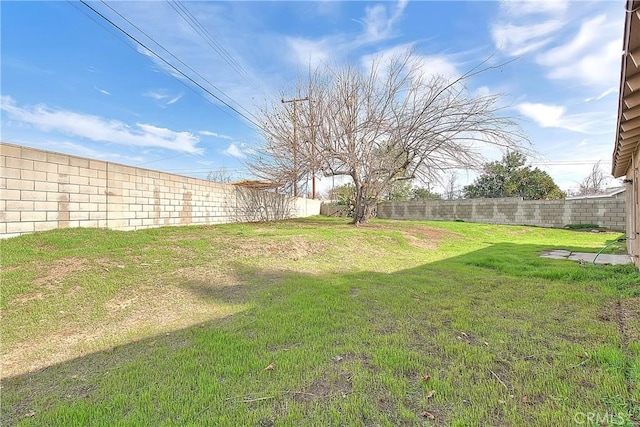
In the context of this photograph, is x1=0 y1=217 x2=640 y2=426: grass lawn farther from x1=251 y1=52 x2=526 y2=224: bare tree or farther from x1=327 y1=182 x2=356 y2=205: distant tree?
x1=327 y1=182 x2=356 y2=205: distant tree

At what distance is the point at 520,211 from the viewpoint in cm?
1644

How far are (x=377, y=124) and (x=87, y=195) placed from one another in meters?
8.79

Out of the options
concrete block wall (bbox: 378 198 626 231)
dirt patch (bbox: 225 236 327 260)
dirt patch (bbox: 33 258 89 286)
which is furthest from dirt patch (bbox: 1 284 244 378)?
concrete block wall (bbox: 378 198 626 231)

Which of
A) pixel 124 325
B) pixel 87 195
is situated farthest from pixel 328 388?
pixel 87 195

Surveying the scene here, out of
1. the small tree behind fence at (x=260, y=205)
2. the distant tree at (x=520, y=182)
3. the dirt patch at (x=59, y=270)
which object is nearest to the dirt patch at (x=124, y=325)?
the dirt patch at (x=59, y=270)

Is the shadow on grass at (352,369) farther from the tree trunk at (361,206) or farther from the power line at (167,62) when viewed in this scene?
the tree trunk at (361,206)

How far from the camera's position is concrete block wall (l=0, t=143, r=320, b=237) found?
15.8 ft

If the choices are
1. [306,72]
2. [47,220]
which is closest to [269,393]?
[47,220]

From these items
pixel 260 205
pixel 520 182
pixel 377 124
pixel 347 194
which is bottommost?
pixel 260 205

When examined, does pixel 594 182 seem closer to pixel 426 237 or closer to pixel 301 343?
pixel 426 237

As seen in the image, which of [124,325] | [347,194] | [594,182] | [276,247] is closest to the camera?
[124,325]

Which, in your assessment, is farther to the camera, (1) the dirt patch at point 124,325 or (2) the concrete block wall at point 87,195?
(2) the concrete block wall at point 87,195

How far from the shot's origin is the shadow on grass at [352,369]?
160 centimetres

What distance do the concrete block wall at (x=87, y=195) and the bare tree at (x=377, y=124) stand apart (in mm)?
3801
